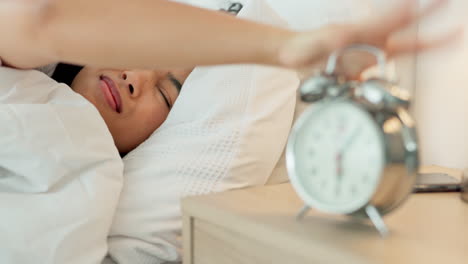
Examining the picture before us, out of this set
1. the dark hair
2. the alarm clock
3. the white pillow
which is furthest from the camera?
the dark hair

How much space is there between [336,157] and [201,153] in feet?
1.50

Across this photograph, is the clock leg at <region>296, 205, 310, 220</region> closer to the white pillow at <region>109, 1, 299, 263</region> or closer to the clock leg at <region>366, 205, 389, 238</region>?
the clock leg at <region>366, 205, 389, 238</region>

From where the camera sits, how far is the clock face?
48cm

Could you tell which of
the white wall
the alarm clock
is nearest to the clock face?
the alarm clock

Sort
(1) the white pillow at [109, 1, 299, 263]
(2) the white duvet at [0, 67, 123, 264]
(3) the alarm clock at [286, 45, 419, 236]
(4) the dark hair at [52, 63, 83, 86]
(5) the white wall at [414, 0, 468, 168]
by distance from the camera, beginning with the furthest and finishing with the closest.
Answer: (4) the dark hair at [52, 63, 83, 86] → (5) the white wall at [414, 0, 468, 168] → (1) the white pillow at [109, 1, 299, 263] → (2) the white duvet at [0, 67, 123, 264] → (3) the alarm clock at [286, 45, 419, 236]

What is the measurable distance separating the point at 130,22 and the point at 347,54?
0.25 meters

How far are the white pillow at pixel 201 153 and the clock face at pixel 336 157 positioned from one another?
14.9 inches

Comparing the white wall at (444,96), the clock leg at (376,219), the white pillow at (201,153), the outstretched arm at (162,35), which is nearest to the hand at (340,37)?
the outstretched arm at (162,35)

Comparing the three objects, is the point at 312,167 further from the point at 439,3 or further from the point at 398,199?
the point at 439,3

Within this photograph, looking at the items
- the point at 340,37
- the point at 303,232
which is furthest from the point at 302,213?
the point at 340,37

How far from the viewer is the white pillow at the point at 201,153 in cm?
86

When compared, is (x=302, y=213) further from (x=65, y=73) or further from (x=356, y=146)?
(x=65, y=73)

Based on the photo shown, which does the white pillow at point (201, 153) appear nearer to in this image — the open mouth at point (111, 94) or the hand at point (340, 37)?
the open mouth at point (111, 94)

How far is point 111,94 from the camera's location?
108 cm
